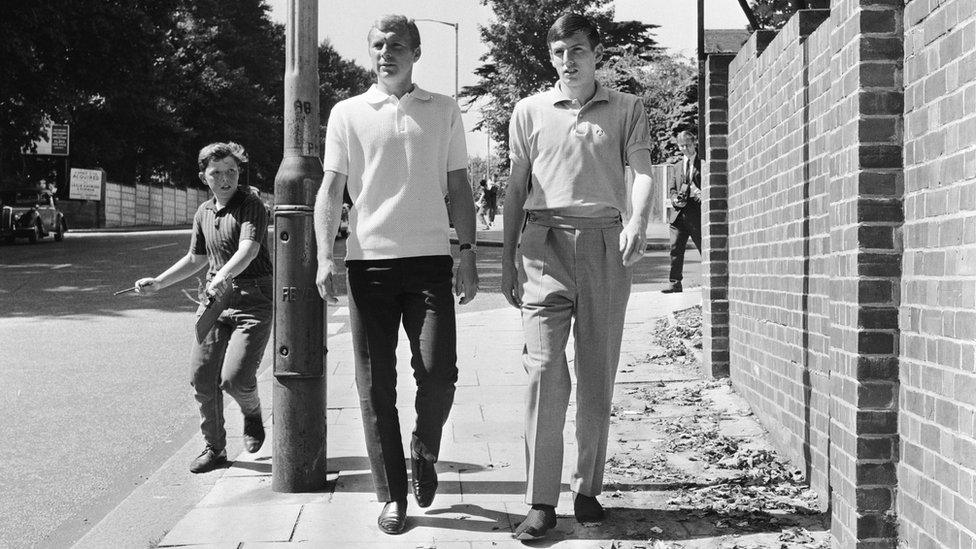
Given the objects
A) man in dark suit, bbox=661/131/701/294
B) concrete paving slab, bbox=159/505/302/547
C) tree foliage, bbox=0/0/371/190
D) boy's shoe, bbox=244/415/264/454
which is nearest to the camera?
concrete paving slab, bbox=159/505/302/547

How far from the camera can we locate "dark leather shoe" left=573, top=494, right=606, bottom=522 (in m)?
4.33

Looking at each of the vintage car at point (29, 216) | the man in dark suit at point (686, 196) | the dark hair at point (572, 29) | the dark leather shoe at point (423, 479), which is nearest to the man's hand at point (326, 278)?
the dark leather shoe at point (423, 479)

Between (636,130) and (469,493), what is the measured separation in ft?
5.60

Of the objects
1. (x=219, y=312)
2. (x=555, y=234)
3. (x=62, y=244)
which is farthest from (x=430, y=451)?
(x=62, y=244)

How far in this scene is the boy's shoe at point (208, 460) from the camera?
18.9 feet

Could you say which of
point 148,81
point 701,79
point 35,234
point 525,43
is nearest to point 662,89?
point 525,43

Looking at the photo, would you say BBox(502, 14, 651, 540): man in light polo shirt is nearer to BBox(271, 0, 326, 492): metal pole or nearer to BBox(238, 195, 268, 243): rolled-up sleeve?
BBox(271, 0, 326, 492): metal pole

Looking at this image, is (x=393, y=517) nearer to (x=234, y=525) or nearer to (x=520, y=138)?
(x=234, y=525)

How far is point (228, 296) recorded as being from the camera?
5.69 m

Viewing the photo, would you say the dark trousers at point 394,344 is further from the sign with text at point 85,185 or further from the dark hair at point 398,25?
the sign with text at point 85,185

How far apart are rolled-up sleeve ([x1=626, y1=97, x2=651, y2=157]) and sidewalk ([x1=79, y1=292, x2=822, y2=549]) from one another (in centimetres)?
143

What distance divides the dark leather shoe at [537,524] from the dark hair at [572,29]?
1760 mm

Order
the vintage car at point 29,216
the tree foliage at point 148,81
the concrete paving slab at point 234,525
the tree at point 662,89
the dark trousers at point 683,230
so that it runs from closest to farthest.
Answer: the concrete paving slab at point 234,525, the dark trousers at point 683,230, the tree foliage at point 148,81, the vintage car at point 29,216, the tree at point 662,89

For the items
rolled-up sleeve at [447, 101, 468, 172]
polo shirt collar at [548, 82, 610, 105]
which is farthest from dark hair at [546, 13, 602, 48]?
rolled-up sleeve at [447, 101, 468, 172]
